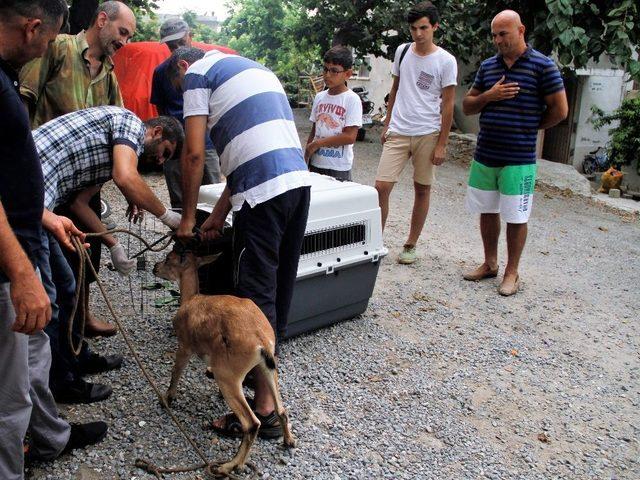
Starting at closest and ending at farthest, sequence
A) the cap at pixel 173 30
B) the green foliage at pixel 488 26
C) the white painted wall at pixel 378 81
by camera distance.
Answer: the cap at pixel 173 30, the green foliage at pixel 488 26, the white painted wall at pixel 378 81

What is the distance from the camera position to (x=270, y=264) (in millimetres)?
3314

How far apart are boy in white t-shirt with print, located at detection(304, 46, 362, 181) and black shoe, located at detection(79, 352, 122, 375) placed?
2.55 m

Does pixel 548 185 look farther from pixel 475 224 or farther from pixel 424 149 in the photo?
pixel 424 149

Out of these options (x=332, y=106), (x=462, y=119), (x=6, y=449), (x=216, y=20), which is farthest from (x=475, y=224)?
(x=216, y=20)

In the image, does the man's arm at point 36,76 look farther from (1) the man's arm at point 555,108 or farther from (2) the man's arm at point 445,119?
(1) the man's arm at point 555,108

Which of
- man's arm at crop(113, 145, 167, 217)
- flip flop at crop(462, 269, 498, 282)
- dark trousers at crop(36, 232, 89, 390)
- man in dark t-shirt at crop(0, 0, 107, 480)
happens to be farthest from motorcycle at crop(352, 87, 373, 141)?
man in dark t-shirt at crop(0, 0, 107, 480)

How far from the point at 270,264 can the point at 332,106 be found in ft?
8.70

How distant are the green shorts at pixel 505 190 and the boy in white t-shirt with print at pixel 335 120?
1168 millimetres

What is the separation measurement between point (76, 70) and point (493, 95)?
3.28 metres

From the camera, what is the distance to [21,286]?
6.93 ft

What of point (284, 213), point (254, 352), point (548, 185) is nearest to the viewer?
point (254, 352)

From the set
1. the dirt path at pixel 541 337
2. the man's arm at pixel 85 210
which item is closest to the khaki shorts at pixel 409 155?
the dirt path at pixel 541 337

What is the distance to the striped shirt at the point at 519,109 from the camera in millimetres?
5309

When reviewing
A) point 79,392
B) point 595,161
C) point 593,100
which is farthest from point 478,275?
point 593,100
